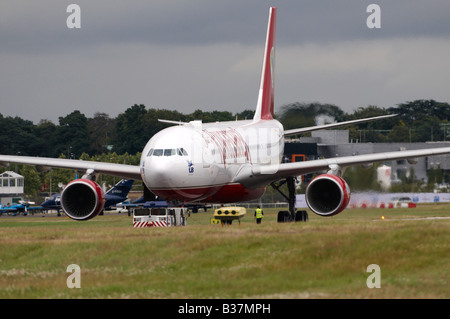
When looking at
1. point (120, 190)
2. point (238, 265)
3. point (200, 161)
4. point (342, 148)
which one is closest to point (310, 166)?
point (200, 161)

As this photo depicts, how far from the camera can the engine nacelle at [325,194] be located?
37.2 m

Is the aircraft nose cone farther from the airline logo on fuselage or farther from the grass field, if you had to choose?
the grass field

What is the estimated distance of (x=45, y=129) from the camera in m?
123

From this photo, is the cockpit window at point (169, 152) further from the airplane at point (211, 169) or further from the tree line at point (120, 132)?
the tree line at point (120, 132)

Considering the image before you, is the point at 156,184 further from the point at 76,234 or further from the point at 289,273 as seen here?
the point at 289,273

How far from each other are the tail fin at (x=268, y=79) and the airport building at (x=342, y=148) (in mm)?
14388

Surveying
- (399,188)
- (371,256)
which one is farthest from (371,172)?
(371,256)

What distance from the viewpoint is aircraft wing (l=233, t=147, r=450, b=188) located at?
129 feet

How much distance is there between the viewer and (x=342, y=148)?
82688mm

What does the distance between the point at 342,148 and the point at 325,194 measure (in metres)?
45.4

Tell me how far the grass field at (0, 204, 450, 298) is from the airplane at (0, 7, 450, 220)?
719 centimetres

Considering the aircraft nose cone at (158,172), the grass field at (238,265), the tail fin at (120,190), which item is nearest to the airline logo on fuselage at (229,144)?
the aircraft nose cone at (158,172)

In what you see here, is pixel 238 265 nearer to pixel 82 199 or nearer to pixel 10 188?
pixel 82 199
